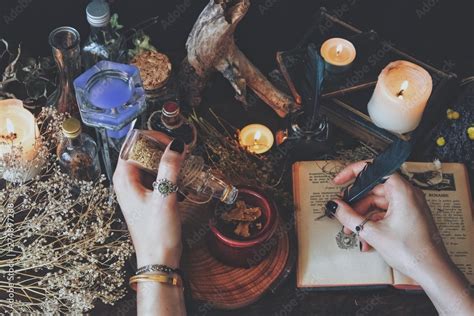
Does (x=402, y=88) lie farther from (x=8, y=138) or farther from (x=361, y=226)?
(x=8, y=138)

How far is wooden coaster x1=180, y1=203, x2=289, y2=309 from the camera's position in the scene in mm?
1318

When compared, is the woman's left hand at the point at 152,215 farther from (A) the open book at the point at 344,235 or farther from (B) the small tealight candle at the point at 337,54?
(B) the small tealight candle at the point at 337,54

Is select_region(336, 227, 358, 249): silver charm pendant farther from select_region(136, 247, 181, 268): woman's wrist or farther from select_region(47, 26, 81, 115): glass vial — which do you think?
select_region(47, 26, 81, 115): glass vial

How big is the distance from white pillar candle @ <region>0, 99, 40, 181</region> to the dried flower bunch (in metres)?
0.02

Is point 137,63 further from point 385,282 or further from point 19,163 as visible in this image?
point 385,282

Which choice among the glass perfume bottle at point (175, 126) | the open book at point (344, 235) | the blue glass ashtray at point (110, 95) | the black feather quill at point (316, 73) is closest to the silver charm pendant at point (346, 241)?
the open book at point (344, 235)

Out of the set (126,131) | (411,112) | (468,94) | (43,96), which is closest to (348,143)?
(411,112)

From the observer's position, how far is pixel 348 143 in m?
1.50

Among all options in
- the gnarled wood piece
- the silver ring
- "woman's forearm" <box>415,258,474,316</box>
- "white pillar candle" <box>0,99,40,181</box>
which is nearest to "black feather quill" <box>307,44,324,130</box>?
the gnarled wood piece

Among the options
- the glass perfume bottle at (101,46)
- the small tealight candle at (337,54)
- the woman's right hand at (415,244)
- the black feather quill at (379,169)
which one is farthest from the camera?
the small tealight candle at (337,54)

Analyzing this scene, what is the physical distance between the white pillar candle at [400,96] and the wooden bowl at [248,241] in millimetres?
311

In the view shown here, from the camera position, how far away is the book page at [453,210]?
1.37 m

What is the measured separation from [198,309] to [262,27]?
0.69 m

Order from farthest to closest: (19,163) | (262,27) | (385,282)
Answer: (262,27) → (385,282) → (19,163)
